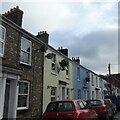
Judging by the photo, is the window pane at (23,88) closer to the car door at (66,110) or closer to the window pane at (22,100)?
the window pane at (22,100)

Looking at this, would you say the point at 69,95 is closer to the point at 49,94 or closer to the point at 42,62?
the point at 49,94

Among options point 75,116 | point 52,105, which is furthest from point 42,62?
point 75,116

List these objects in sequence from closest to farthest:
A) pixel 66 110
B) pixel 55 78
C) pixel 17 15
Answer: pixel 66 110 < pixel 17 15 < pixel 55 78

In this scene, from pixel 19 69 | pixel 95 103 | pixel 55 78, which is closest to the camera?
pixel 19 69

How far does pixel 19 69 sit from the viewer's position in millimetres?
12141

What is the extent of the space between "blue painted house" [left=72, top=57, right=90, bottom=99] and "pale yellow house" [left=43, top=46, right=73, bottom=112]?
1.79 m

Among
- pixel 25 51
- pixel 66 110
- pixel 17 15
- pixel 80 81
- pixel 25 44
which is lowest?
pixel 66 110

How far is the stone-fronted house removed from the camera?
37.9ft

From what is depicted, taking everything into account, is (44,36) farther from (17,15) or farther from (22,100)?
(22,100)

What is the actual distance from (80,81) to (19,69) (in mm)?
14562

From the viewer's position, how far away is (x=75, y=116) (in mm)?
8828

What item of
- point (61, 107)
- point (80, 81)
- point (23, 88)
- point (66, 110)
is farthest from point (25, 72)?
point (80, 81)

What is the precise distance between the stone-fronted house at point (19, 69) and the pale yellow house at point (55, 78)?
817mm

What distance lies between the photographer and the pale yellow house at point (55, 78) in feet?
53.9
